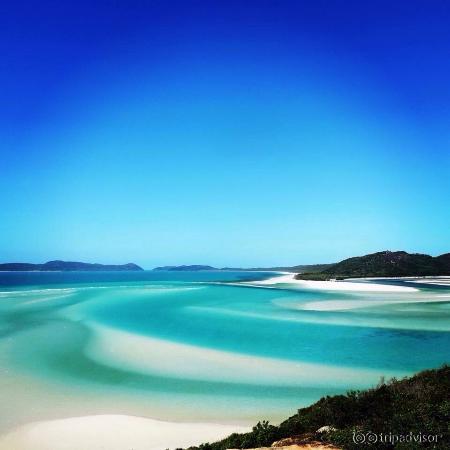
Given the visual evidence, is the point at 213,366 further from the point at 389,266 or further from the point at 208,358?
the point at 389,266

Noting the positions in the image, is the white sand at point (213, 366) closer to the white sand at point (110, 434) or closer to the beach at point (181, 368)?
the beach at point (181, 368)

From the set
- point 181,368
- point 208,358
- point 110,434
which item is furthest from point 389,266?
point 110,434

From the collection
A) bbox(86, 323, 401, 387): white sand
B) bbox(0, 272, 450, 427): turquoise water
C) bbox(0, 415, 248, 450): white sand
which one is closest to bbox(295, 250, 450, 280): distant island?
bbox(0, 272, 450, 427): turquoise water

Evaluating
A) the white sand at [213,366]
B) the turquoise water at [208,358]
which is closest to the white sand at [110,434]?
the turquoise water at [208,358]

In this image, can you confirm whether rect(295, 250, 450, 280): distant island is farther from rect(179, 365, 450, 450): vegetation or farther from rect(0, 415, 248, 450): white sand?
Answer: rect(179, 365, 450, 450): vegetation

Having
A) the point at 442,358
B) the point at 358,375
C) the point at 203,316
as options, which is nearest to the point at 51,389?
the point at 358,375

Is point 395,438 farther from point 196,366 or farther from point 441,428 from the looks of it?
point 196,366
